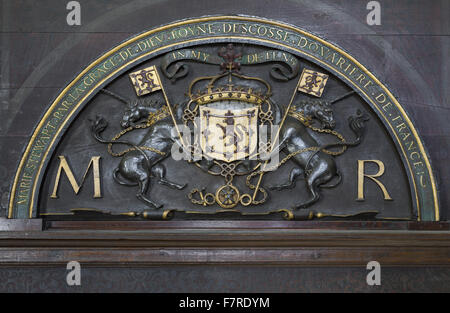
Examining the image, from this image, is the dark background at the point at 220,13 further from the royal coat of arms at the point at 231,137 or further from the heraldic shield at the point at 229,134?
the heraldic shield at the point at 229,134

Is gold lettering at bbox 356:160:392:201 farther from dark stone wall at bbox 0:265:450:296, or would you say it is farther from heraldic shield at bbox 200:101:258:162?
heraldic shield at bbox 200:101:258:162

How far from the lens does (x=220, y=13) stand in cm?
352

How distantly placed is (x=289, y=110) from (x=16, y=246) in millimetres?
1702

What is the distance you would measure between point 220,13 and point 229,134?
2.35 feet

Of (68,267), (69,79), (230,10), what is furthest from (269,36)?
(68,267)

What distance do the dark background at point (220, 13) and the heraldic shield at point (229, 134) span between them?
1.99 ft

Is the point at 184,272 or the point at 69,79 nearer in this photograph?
the point at 184,272

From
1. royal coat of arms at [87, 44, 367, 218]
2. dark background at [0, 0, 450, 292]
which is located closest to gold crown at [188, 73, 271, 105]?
royal coat of arms at [87, 44, 367, 218]

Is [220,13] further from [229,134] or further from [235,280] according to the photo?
[235,280]

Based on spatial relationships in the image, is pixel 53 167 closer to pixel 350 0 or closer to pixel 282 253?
pixel 282 253

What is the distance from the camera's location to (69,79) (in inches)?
138

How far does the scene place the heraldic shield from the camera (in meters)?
3.45

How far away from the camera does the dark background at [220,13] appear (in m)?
3.48

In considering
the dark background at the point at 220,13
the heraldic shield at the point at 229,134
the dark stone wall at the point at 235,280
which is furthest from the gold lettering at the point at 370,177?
the heraldic shield at the point at 229,134
